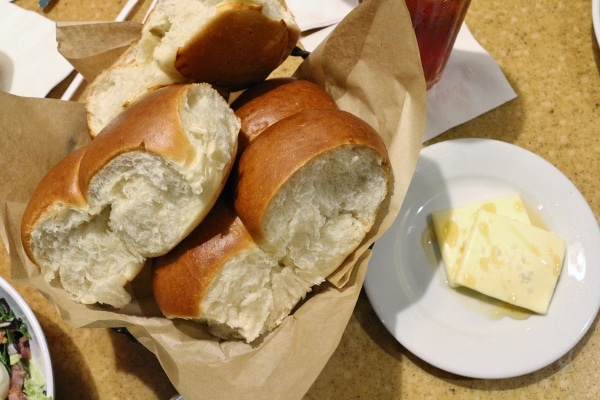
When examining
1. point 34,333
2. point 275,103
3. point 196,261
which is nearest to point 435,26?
point 275,103

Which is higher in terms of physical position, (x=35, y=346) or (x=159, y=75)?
(x=159, y=75)

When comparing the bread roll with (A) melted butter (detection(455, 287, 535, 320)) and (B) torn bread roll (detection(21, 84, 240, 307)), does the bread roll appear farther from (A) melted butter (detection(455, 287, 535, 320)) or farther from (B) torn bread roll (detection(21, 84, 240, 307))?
(A) melted butter (detection(455, 287, 535, 320))

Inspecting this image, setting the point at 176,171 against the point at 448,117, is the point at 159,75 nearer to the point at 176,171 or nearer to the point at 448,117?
the point at 176,171

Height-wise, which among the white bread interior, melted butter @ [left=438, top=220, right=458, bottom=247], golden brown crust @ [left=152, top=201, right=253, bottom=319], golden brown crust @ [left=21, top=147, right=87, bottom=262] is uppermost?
golden brown crust @ [left=21, top=147, right=87, bottom=262]

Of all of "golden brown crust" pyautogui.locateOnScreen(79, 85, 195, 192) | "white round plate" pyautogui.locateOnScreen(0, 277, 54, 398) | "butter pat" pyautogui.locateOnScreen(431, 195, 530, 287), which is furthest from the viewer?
"butter pat" pyautogui.locateOnScreen(431, 195, 530, 287)

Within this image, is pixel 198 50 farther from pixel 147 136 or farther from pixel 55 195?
pixel 55 195

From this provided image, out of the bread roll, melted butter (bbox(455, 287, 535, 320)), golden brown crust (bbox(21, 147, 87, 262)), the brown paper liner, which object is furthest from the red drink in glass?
golden brown crust (bbox(21, 147, 87, 262))

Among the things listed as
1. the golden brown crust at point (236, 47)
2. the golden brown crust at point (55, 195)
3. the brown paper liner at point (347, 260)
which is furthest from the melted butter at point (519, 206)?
the golden brown crust at point (55, 195)

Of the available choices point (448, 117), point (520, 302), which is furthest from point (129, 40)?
point (520, 302)

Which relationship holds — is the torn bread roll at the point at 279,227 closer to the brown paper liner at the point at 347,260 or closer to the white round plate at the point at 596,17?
the brown paper liner at the point at 347,260
